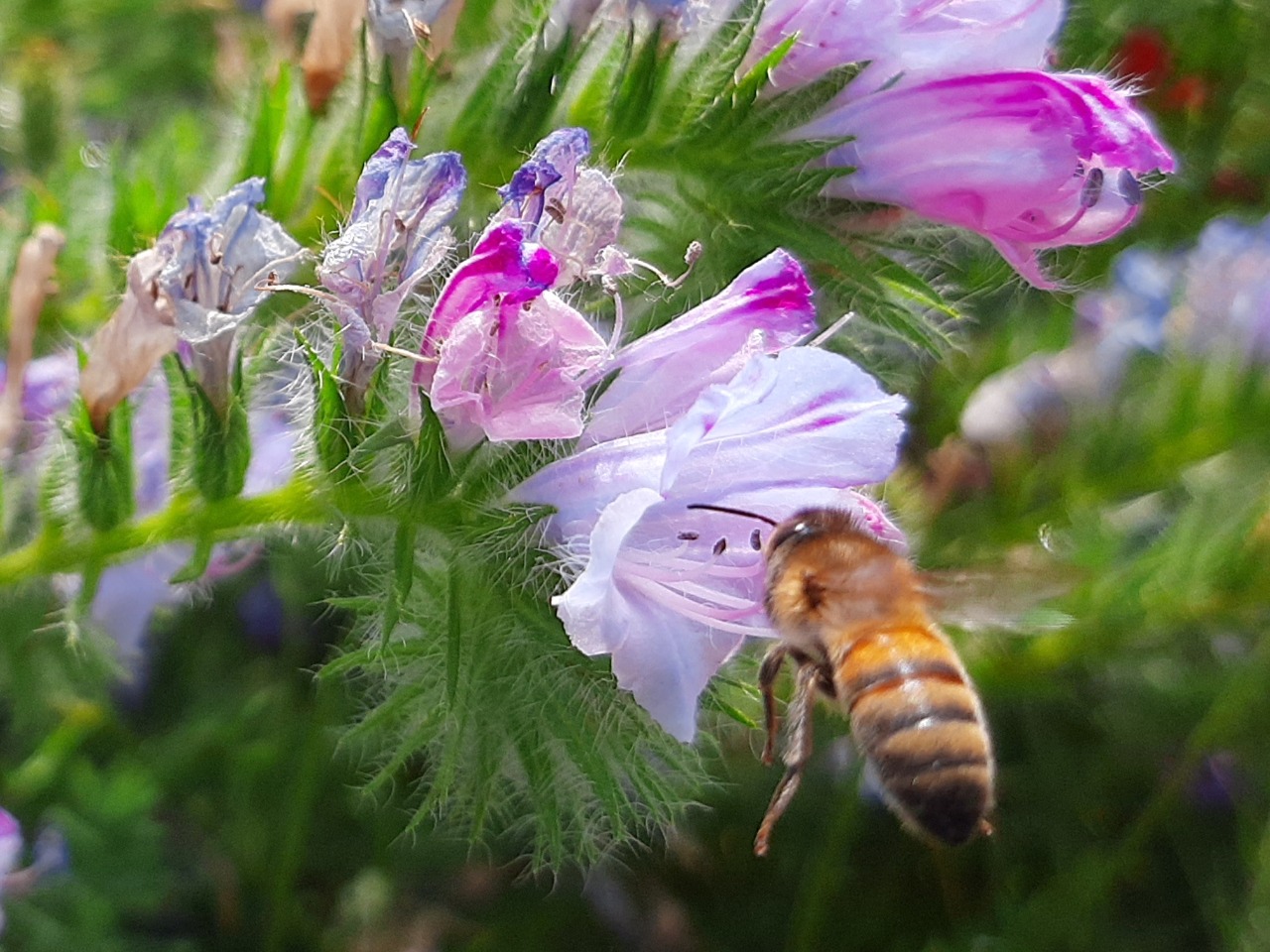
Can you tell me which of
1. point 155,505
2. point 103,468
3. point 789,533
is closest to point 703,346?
point 789,533

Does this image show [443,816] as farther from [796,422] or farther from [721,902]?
[721,902]

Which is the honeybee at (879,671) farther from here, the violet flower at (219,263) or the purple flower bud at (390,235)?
the violet flower at (219,263)

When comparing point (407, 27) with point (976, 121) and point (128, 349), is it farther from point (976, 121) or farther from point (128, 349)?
point (976, 121)

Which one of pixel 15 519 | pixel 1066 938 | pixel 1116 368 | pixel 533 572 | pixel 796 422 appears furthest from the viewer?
pixel 1116 368

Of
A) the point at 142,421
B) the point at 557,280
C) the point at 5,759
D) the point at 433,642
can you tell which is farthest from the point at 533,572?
the point at 5,759

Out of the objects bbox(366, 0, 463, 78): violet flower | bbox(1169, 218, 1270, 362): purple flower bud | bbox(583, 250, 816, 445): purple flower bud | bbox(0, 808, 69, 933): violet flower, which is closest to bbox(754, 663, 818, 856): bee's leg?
bbox(583, 250, 816, 445): purple flower bud
